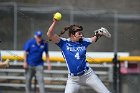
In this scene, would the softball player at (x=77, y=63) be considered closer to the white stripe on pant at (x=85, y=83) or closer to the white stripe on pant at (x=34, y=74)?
the white stripe on pant at (x=85, y=83)

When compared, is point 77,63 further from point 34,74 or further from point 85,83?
point 34,74

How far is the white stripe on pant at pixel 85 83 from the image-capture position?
10266 mm

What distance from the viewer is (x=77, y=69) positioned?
33.9 ft

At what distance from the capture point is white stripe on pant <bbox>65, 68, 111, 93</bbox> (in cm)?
1027

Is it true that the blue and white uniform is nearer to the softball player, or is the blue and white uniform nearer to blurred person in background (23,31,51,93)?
the softball player

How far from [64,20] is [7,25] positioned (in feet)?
4.97

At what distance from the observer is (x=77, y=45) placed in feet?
34.1

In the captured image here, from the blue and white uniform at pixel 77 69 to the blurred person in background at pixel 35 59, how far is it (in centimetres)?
375

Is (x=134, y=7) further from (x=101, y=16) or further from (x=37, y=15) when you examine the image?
(x=37, y=15)

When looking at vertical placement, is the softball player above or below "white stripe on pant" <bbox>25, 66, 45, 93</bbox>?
above

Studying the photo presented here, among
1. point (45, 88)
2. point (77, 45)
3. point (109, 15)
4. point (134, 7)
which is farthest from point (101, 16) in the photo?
point (77, 45)

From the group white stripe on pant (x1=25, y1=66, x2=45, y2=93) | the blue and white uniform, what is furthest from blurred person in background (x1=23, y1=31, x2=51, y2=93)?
the blue and white uniform

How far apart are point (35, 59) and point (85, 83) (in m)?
3.98

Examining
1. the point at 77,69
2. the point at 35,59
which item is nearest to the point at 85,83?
the point at 77,69
